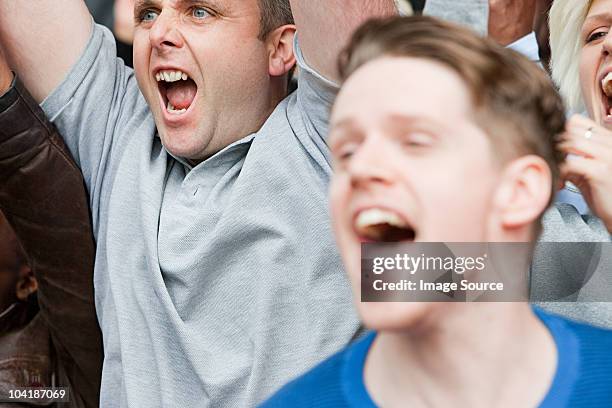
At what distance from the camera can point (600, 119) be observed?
1.76 meters

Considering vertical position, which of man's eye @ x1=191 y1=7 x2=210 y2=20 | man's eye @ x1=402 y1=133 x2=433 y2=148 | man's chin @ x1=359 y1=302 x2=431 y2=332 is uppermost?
man's eye @ x1=402 y1=133 x2=433 y2=148

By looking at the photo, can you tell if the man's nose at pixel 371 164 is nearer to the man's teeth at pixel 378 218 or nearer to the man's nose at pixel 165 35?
the man's teeth at pixel 378 218

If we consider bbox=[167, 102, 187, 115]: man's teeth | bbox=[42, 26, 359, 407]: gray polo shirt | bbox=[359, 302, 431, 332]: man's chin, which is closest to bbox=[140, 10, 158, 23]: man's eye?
bbox=[167, 102, 187, 115]: man's teeth

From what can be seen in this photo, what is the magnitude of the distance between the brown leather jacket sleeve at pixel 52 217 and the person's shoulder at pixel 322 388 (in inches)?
33.5

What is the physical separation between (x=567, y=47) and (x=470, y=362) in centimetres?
97

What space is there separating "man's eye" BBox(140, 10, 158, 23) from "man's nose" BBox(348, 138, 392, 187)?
1.02 metres

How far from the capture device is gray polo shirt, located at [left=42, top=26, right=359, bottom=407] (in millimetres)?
1688

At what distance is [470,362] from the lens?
1066 millimetres

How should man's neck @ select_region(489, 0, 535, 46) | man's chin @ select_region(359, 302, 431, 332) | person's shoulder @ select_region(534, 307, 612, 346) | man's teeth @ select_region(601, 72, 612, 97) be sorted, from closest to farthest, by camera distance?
man's chin @ select_region(359, 302, 431, 332), person's shoulder @ select_region(534, 307, 612, 346), man's teeth @ select_region(601, 72, 612, 97), man's neck @ select_region(489, 0, 535, 46)

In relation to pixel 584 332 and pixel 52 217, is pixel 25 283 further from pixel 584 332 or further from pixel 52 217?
pixel 584 332

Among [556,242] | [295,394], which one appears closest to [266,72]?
[556,242]

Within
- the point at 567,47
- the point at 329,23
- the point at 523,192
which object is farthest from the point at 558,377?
the point at 567,47

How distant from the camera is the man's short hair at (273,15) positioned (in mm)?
1953

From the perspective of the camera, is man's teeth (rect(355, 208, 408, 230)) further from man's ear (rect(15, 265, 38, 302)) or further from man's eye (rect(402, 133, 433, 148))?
man's ear (rect(15, 265, 38, 302))
